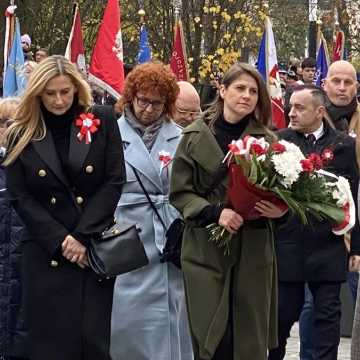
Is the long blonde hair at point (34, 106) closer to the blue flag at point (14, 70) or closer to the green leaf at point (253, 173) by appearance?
the green leaf at point (253, 173)

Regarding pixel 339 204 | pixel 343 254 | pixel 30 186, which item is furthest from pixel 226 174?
pixel 343 254

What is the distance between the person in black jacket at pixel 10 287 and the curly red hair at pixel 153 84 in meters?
0.98

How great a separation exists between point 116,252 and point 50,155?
0.64 metres

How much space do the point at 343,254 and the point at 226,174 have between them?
1585mm

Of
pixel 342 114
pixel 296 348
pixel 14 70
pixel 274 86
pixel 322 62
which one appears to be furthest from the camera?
pixel 322 62

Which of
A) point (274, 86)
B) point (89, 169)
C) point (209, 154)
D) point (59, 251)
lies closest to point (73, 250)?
point (59, 251)

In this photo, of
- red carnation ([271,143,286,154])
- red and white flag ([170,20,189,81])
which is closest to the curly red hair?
red carnation ([271,143,286,154])

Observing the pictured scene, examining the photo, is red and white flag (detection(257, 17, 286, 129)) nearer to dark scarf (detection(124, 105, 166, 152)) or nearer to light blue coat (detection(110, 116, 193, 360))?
dark scarf (detection(124, 105, 166, 152))

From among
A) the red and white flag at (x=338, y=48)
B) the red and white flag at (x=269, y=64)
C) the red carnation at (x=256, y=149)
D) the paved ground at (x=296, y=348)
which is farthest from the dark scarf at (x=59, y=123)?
the red and white flag at (x=338, y=48)

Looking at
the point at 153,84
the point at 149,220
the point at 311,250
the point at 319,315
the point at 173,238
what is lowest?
the point at 319,315

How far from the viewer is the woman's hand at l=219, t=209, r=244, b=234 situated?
20.4ft

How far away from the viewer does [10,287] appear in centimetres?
715

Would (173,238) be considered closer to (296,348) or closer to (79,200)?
(79,200)

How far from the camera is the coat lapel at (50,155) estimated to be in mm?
6422
